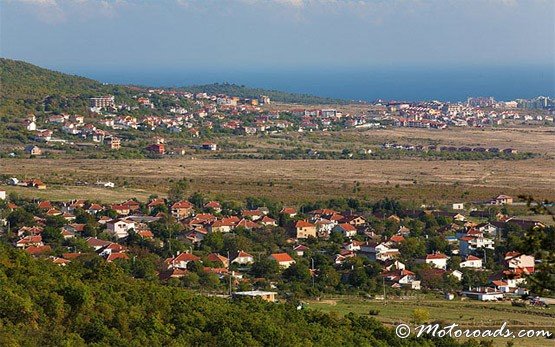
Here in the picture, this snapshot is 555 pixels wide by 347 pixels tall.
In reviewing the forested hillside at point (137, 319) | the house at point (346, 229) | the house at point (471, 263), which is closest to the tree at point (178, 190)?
the house at point (346, 229)

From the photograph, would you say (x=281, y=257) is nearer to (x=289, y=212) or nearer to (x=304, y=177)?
(x=289, y=212)

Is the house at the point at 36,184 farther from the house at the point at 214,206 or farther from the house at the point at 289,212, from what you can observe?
the house at the point at 289,212


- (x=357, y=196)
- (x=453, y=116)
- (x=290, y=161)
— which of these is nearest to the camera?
(x=357, y=196)

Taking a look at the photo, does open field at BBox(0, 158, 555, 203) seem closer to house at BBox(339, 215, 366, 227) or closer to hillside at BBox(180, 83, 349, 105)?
house at BBox(339, 215, 366, 227)

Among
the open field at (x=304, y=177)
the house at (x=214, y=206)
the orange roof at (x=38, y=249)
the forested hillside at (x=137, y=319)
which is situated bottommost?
the open field at (x=304, y=177)

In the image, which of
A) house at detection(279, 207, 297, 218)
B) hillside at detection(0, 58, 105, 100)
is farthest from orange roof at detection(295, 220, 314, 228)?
hillside at detection(0, 58, 105, 100)

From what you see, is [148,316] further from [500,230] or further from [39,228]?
[500,230]

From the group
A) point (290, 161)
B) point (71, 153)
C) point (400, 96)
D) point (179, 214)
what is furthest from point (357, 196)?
point (400, 96)
